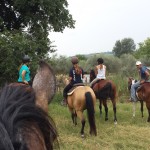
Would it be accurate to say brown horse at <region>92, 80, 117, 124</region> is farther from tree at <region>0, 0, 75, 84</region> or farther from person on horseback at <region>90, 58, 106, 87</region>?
tree at <region>0, 0, 75, 84</region>

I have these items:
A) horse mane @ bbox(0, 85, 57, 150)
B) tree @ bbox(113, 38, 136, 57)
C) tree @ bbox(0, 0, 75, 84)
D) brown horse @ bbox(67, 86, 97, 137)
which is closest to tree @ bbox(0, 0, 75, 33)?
tree @ bbox(0, 0, 75, 84)

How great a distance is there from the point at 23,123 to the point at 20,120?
0.02 m

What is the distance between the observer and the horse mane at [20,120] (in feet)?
2.94

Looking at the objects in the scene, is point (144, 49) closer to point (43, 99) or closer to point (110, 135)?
point (110, 135)

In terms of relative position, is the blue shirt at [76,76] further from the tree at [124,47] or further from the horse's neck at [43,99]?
the tree at [124,47]

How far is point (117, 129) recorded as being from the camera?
352 inches

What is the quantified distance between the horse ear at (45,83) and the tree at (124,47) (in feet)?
235

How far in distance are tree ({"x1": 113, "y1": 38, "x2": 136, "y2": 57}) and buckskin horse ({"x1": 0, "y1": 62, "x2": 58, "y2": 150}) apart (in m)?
72.0

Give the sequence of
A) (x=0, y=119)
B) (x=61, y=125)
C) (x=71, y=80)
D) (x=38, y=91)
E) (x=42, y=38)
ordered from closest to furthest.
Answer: (x=0, y=119)
(x=38, y=91)
(x=71, y=80)
(x=61, y=125)
(x=42, y=38)

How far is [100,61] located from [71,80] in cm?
153

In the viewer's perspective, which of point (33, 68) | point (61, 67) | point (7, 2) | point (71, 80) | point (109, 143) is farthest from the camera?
point (61, 67)

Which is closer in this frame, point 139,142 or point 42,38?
point 139,142

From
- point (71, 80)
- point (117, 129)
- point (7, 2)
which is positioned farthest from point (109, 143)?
point (7, 2)

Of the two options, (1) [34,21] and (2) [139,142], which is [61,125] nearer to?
(2) [139,142]
